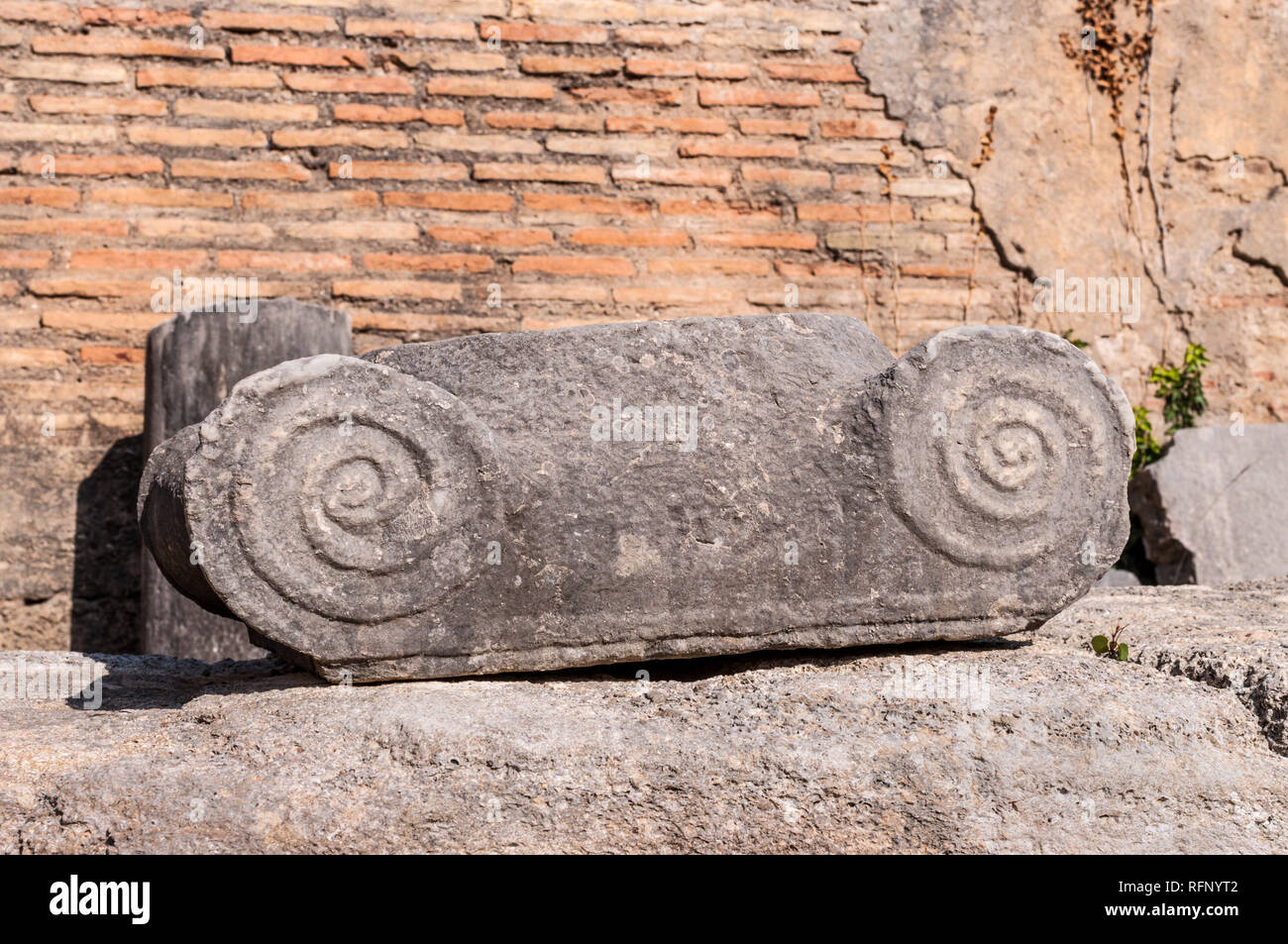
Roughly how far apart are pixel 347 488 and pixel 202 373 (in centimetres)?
178

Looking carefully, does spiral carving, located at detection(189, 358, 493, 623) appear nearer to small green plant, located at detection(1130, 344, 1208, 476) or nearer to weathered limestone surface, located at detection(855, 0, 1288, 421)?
weathered limestone surface, located at detection(855, 0, 1288, 421)

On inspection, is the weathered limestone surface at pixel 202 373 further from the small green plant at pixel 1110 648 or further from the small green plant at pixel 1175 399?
the small green plant at pixel 1175 399

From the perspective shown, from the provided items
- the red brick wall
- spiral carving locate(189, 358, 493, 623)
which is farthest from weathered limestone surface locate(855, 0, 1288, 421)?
Answer: spiral carving locate(189, 358, 493, 623)

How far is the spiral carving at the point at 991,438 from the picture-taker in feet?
7.14

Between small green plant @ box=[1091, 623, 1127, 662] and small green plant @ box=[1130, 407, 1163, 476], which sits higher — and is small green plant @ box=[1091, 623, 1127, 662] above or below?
below

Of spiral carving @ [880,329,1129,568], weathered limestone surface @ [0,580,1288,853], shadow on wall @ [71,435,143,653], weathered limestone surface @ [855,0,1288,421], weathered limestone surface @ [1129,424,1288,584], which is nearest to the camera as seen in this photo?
weathered limestone surface @ [0,580,1288,853]

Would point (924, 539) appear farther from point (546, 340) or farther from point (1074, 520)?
point (546, 340)

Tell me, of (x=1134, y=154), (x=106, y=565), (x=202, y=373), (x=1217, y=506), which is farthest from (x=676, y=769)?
(x=1134, y=154)

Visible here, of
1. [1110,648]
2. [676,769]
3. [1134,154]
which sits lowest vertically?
[676,769]

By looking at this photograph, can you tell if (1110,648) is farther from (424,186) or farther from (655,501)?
(424,186)

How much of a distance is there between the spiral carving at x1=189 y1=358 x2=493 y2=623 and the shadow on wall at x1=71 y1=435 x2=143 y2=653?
2079 millimetres

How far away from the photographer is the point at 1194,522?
167 inches

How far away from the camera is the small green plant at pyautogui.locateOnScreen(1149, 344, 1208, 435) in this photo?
4.53m

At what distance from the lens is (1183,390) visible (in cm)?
455
